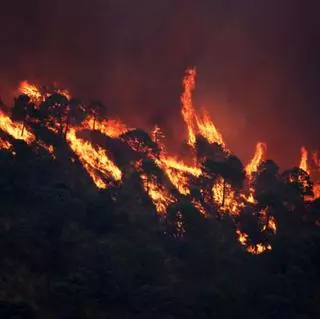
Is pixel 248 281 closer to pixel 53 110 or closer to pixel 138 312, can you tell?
pixel 138 312

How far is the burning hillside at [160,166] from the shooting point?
10362cm

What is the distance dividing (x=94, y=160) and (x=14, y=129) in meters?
18.0

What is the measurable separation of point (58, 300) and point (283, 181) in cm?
6351

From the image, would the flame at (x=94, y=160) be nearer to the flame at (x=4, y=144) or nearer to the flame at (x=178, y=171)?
the flame at (x=178, y=171)

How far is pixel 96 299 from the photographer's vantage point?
76.2 meters

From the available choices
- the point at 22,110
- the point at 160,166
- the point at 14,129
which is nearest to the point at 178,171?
the point at 160,166

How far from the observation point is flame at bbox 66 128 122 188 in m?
104

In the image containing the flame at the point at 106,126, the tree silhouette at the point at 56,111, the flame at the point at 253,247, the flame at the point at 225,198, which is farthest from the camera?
the flame at the point at 106,126

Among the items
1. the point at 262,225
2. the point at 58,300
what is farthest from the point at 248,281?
the point at 58,300

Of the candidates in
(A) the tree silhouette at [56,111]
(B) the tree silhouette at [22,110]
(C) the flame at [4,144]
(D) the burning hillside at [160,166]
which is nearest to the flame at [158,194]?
(D) the burning hillside at [160,166]

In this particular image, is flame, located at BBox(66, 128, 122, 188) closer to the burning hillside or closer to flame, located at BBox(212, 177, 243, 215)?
the burning hillside

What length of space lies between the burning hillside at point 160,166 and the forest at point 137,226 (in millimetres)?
289

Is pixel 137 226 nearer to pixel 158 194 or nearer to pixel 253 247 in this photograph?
pixel 158 194

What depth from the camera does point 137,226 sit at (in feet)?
309
